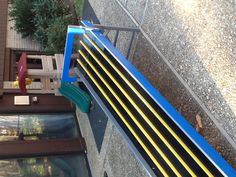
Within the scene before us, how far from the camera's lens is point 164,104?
226 cm

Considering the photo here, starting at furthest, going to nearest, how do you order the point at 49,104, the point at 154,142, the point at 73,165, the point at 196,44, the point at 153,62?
the point at 49,104 → the point at 73,165 → the point at 153,62 → the point at 196,44 → the point at 154,142

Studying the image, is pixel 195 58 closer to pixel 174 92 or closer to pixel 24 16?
pixel 174 92

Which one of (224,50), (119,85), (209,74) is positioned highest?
(224,50)

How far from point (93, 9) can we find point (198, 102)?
10.0 ft

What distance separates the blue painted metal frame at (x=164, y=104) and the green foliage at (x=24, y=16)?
3.83 m

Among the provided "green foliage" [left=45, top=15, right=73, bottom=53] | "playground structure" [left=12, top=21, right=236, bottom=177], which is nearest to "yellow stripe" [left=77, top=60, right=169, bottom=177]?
"playground structure" [left=12, top=21, right=236, bottom=177]

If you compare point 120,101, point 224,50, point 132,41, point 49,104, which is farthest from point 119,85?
point 49,104

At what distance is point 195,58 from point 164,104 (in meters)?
0.50

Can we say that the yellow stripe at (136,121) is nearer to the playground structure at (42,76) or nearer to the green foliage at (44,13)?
the playground structure at (42,76)

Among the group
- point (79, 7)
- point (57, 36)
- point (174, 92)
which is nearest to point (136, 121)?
point (174, 92)

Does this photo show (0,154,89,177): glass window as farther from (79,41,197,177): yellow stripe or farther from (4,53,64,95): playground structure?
(79,41,197,177): yellow stripe

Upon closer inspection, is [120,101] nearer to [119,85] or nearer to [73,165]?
[119,85]

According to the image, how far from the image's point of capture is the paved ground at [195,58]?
2.19 meters

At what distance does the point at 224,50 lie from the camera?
7.30 ft
